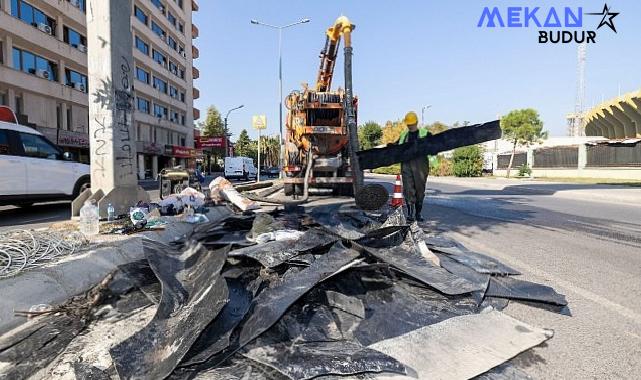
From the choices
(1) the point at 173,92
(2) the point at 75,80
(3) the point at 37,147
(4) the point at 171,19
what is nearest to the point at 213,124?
(1) the point at 173,92

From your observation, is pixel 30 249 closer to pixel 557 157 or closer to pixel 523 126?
pixel 557 157

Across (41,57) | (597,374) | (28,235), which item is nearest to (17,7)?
(41,57)

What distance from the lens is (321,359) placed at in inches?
83.0

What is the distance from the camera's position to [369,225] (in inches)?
223

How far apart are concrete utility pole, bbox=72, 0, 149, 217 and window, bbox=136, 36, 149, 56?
35.1 meters

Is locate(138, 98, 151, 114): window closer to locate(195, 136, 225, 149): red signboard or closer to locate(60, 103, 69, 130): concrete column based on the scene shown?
locate(60, 103, 69, 130): concrete column

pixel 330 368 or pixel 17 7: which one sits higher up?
pixel 17 7

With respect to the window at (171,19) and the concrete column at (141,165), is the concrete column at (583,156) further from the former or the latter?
the window at (171,19)

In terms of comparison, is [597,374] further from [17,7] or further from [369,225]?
[17,7]

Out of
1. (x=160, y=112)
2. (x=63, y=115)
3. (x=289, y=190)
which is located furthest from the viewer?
(x=160, y=112)

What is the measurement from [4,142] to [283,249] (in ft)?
24.7

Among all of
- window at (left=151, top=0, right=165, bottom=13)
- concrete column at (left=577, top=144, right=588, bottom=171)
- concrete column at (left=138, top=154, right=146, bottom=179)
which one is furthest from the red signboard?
concrete column at (left=577, top=144, right=588, bottom=171)

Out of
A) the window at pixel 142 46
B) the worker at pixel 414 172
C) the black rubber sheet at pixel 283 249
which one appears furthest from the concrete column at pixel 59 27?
the black rubber sheet at pixel 283 249

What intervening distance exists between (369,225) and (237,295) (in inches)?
121
